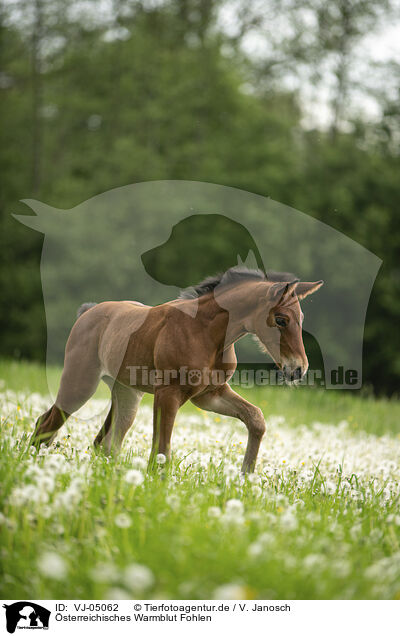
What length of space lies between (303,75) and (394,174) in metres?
5.54

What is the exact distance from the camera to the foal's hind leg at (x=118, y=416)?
607cm

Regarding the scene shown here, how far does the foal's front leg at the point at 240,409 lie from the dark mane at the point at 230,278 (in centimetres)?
90

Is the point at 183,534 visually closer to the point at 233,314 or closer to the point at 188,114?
the point at 233,314

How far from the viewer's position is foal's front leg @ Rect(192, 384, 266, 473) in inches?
217

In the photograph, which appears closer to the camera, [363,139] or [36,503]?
[36,503]

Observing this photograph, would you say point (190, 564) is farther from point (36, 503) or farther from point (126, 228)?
point (126, 228)

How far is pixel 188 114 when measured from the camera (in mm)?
24078

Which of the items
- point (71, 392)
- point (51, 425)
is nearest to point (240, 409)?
point (71, 392)

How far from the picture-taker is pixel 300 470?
6250 mm

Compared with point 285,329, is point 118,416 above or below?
below

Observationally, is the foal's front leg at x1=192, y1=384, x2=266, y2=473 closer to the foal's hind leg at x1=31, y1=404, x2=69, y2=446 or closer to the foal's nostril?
the foal's nostril

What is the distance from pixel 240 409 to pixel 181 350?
35.1 inches
